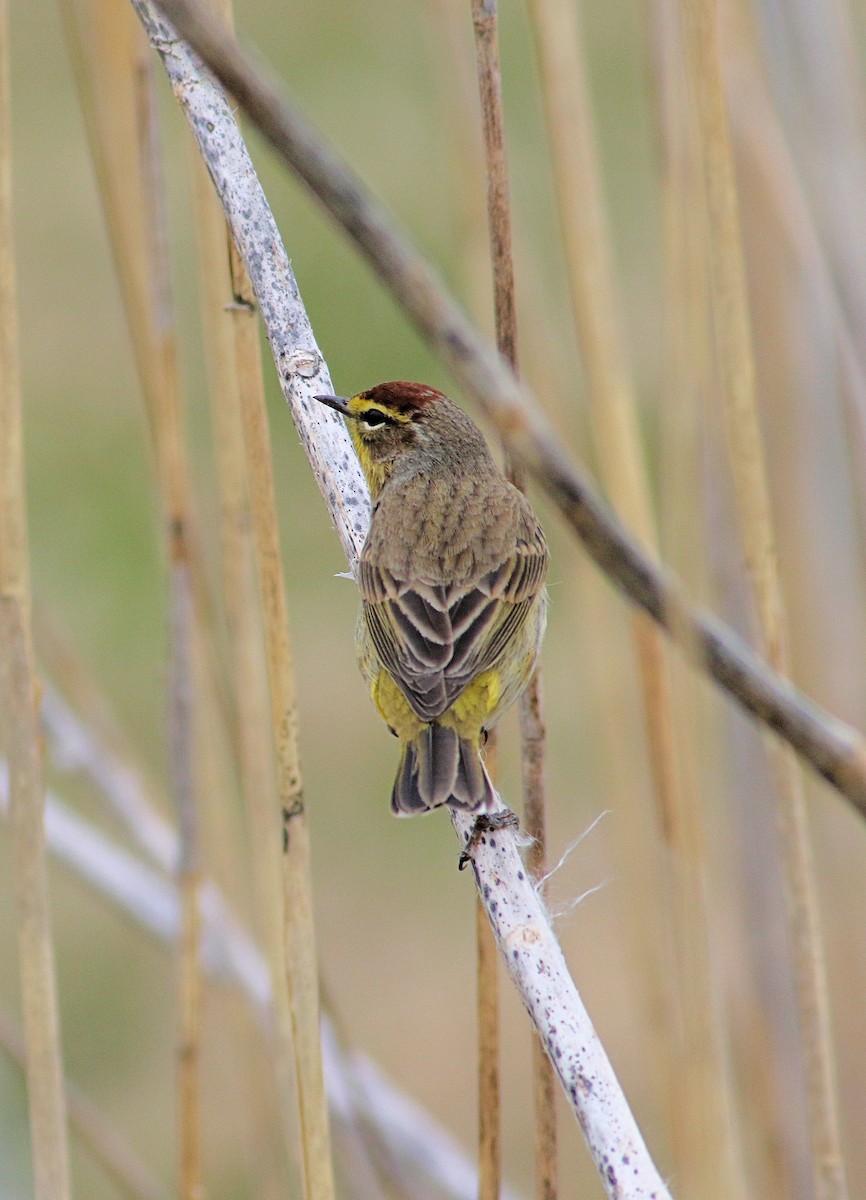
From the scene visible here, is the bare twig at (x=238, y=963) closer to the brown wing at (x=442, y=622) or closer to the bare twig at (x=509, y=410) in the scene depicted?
the brown wing at (x=442, y=622)

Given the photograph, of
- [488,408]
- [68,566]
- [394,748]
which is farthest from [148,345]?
[68,566]

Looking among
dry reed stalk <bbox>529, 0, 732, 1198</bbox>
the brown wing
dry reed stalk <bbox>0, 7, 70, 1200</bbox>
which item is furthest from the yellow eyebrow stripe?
dry reed stalk <bbox>0, 7, 70, 1200</bbox>

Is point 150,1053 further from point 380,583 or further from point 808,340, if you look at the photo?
point 808,340

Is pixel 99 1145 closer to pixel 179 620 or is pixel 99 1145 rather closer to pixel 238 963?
pixel 238 963

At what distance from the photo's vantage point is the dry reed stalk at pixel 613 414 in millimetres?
2135

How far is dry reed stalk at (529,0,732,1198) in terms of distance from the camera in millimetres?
2135

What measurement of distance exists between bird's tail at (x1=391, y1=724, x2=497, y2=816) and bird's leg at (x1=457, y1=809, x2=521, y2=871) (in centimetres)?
2

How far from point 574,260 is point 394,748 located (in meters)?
3.79

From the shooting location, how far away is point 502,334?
2.00m

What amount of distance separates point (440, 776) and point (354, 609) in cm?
432

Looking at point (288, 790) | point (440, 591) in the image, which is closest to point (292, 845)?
point (288, 790)

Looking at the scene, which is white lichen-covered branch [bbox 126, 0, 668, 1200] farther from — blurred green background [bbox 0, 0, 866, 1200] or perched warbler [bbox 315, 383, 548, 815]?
blurred green background [bbox 0, 0, 866, 1200]

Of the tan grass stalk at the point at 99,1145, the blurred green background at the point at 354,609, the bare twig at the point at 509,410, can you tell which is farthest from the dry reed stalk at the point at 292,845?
the bare twig at the point at 509,410

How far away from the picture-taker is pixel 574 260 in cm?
228
